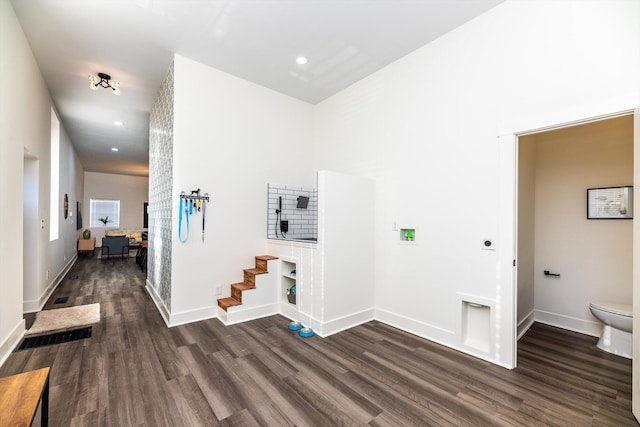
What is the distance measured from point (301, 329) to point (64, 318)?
9.62 feet

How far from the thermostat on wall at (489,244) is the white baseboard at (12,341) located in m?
4.30

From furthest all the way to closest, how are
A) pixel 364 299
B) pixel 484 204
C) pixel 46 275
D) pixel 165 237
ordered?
pixel 46 275 < pixel 165 237 < pixel 364 299 < pixel 484 204

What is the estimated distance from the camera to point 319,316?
3.19 m

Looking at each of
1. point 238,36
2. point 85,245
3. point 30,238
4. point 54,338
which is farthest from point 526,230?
point 85,245

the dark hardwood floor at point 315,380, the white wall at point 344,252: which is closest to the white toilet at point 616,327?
the dark hardwood floor at point 315,380

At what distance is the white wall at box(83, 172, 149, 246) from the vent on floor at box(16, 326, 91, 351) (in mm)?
9713

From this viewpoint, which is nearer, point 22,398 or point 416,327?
point 22,398

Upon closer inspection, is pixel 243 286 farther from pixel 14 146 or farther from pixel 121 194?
pixel 121 194

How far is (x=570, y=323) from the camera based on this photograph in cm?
329

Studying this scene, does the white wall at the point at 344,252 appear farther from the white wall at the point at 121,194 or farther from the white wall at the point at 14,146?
the white wall at the point at 121,194

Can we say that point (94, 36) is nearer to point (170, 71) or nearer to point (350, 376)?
point (170, 71)

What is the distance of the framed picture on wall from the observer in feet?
9.82

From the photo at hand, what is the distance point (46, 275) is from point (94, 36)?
3.67m

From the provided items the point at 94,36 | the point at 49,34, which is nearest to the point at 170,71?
the point at 94,36
